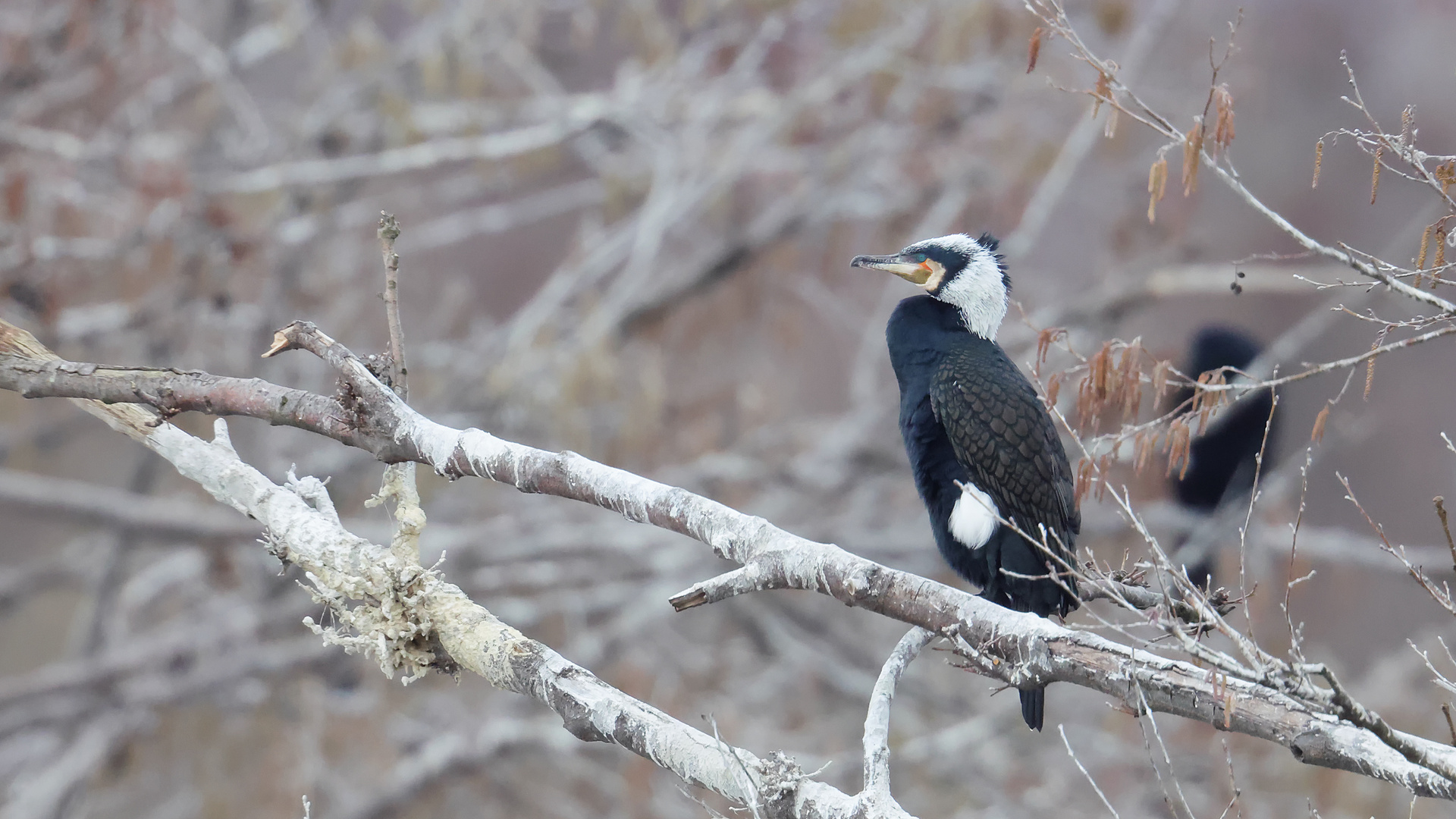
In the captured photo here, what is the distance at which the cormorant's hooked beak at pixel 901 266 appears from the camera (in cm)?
249

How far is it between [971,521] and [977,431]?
25cm

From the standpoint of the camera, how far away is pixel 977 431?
238 cm

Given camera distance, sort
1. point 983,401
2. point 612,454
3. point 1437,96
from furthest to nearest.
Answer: point 1437,96
point 612,454
point 983,401

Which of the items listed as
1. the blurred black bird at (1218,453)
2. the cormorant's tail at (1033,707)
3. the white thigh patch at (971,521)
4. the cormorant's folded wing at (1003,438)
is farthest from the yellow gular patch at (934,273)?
the blurred black bird at (1218,453)

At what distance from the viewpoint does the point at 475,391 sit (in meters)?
5.45

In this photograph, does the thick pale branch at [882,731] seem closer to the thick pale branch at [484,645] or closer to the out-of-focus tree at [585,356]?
the thick pale branch at [484,645]

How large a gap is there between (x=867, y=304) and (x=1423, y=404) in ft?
15.4

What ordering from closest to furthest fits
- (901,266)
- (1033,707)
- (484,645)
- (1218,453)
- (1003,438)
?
(484,645)
(1033,707)
(1003,438)
(901,266)
(1218,453)

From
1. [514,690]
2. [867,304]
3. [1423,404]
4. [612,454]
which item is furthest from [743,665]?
[1423,404]

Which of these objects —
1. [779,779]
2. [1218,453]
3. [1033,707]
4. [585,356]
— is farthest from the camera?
[1218,453]

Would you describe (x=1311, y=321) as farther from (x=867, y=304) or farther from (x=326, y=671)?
(x=326, y=671)

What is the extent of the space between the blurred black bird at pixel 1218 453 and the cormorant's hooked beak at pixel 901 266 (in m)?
2.39

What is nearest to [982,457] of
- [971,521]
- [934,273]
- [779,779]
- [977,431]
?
[977,431]

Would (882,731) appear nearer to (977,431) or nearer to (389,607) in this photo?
(389,607)
